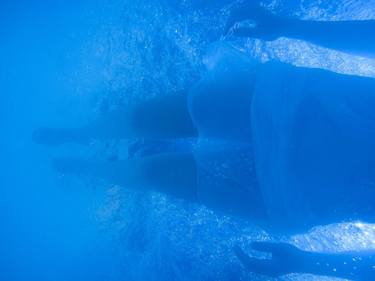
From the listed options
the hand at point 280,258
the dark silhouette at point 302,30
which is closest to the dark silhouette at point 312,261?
the hand at point 280,258

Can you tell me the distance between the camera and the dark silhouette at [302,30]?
4.68 feet

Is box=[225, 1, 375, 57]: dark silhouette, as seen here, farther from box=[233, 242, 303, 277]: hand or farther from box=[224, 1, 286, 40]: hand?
box=[233, 242, 303, 277]: hand

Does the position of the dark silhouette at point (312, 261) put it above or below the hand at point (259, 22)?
below

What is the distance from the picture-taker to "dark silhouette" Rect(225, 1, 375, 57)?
1.43 meters

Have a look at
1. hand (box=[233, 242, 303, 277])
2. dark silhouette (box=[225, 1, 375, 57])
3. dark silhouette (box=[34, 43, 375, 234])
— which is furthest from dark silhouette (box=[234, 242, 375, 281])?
dark silhouette (box=[225, 1, 375, 57])

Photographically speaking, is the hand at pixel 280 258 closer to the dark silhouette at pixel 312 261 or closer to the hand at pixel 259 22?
the dark silhouette at pixel 312 261

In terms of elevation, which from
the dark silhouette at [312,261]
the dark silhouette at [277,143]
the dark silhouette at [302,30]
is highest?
the dark silhouette at [302,30]

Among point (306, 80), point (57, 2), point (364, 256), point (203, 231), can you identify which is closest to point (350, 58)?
point (306, 80)

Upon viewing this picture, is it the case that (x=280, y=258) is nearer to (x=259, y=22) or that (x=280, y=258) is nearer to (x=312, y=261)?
(x=312, y=261)

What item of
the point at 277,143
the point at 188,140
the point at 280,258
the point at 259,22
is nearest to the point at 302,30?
the point at 259,22

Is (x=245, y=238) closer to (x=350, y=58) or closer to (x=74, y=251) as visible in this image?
(x=350, y=58)

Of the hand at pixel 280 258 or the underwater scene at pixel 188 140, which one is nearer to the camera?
the underwater scene at pixel 188 140

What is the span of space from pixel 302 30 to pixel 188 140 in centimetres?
199

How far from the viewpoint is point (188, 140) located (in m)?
3.37
